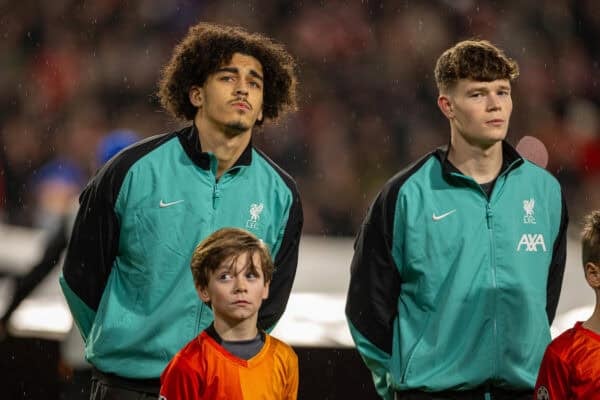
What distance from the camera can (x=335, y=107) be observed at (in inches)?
326

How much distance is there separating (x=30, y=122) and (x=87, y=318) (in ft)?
15.3

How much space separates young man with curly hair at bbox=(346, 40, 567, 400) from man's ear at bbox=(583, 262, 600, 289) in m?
0.24

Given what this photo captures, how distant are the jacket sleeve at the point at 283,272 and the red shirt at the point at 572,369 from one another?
91 cm

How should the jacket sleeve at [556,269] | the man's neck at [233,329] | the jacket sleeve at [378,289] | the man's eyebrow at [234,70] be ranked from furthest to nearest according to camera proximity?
the man's eyebrow at [234,70], the jacket sleeve at [556,269], the jacket sleeve at [378,289], the man's neck at [233,329]

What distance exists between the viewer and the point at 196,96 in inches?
155

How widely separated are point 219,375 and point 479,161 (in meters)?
1.09

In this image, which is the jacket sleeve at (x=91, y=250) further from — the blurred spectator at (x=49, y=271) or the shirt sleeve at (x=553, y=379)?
the shirt sleeve at (x=553, y=379)

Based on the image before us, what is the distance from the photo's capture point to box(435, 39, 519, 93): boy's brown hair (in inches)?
143

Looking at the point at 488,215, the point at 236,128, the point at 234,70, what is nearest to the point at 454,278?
the point at 488,215

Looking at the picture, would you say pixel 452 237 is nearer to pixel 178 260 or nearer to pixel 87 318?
pixel 178 260

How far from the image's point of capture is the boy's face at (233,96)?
3.75 m

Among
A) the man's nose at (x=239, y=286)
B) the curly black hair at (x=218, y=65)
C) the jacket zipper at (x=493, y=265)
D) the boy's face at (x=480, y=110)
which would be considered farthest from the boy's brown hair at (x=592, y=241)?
the curly black hair at (x=218, y=65)

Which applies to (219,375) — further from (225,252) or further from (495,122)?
(495,122)

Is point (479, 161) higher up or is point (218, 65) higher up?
point (218, 65)
